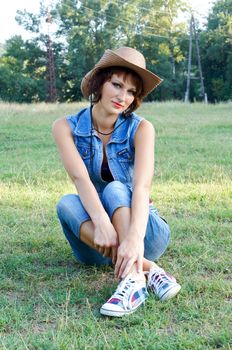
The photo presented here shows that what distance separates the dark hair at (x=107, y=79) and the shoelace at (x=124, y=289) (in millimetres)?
974

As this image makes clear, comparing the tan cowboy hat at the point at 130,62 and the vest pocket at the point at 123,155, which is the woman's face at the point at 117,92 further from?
the vest pocket at the point at 123,155

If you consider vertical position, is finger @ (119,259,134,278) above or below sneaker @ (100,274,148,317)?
above

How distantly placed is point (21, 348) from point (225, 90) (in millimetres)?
35848

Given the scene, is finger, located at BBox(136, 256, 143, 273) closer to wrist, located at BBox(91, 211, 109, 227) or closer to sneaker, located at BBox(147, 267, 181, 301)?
sneaker, located at BBox(147, 267, 181, 301)

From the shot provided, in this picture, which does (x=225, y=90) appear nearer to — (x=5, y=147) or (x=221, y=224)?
(x=5, y=147)

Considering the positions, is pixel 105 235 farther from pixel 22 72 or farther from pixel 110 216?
pixel 22 72

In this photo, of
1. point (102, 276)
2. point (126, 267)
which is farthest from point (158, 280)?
point (102, 276)

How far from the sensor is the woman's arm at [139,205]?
2465 millimetres

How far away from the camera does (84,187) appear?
9.04ft

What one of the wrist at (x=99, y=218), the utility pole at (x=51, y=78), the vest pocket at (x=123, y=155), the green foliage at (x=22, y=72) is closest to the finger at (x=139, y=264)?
the wrist at (x=99, y=218)

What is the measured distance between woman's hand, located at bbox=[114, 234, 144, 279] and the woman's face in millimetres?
735

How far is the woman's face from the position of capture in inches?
110

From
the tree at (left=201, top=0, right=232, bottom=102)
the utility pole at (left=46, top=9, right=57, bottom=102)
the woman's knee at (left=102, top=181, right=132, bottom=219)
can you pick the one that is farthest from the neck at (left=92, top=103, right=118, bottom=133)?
the tree at (left=201, top=0, right=232, bottom=102)

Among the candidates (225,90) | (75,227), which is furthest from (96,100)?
(225,90)
